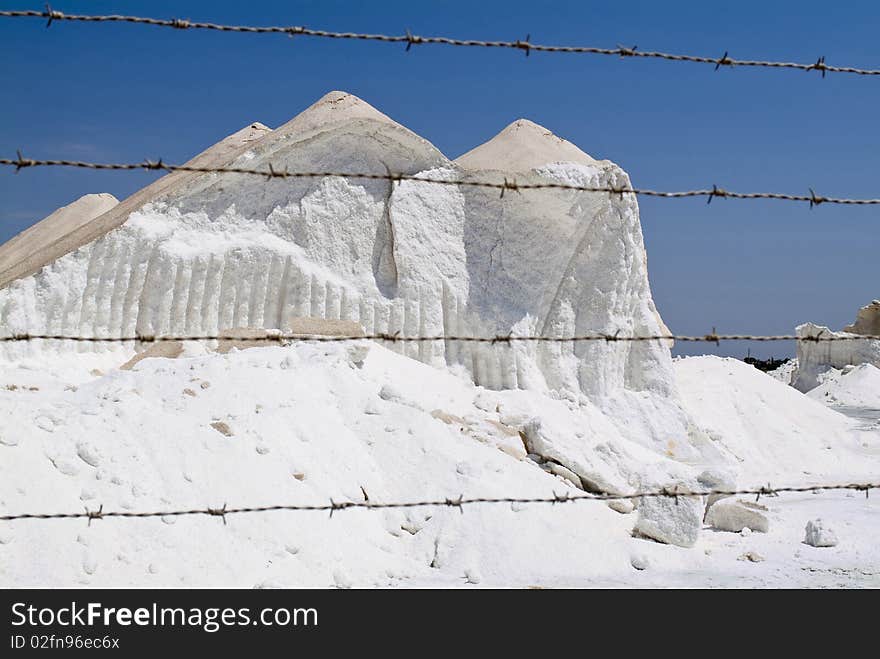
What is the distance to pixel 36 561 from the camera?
5102 millimetres

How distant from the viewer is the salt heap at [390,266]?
10.9 meters

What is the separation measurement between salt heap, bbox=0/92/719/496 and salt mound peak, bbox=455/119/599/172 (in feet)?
2.10

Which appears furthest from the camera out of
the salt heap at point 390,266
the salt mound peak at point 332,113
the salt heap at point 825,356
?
the salt heap at point 825,356

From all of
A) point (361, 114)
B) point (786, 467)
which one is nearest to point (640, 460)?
point (786, 467)

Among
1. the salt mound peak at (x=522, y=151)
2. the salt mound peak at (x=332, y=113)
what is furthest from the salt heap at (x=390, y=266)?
the salt mound peak at (x=522, y=151)

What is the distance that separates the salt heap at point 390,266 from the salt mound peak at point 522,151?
2.10ft

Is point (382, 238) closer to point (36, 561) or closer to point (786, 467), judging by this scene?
point (786, 467)

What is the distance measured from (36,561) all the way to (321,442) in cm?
248

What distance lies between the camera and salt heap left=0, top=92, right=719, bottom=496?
1095 centimetres

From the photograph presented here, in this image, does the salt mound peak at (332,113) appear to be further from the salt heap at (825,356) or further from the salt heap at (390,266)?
the salt heap at (825,356)

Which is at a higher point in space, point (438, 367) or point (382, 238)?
point (382, 238)

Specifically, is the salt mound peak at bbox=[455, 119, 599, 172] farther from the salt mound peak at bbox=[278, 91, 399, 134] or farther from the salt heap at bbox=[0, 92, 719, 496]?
the salt mound peak at bbox=[278, 91, 399, 134]

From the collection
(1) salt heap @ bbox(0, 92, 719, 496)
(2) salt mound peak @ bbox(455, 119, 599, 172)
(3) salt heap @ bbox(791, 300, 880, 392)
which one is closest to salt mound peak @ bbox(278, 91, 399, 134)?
(1) salt heap @ bbox(0, 92, 719, 496)

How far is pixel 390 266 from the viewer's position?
464 inches
